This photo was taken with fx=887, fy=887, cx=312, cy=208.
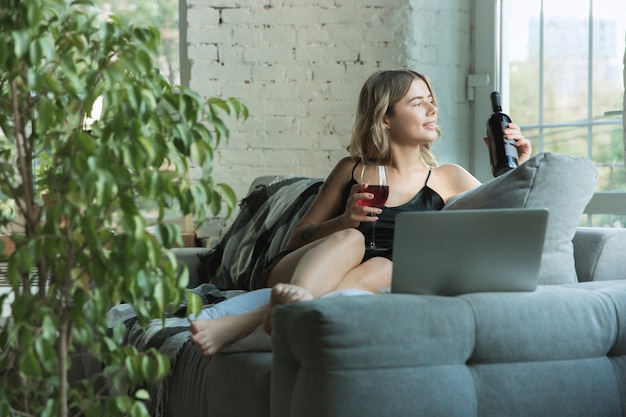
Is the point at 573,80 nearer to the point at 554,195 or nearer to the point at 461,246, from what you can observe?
the point at 554,195

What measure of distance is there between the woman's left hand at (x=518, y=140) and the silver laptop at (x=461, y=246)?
858 mm

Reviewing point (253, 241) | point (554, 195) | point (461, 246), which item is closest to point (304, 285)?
point (461, 246)

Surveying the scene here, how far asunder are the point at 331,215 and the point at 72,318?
1.52 meters

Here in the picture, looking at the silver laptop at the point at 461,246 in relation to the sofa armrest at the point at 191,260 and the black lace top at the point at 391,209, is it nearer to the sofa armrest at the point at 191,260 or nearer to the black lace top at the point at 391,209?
the black lace top at the point at 391,209

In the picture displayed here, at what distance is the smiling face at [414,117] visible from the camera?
282cm

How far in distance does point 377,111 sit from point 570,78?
1.17 meters

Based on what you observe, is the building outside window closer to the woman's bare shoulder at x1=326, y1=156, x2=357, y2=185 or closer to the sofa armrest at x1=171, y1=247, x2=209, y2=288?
the woman's bare shoulder at x1=326, y1=156, x2=357, y2=185

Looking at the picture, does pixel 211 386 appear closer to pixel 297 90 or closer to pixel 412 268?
pixel 412 268

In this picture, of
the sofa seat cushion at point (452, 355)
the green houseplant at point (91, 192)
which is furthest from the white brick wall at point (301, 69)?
the green houseplant at point (91, 192)

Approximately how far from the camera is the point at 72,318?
143 centimetres

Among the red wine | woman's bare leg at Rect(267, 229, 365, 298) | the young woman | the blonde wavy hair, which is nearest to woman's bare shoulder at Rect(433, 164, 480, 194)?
the young woman

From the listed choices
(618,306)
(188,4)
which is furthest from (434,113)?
(188,4)

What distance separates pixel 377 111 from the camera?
2846 millimetres

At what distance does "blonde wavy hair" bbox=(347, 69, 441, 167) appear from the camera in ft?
9.34
